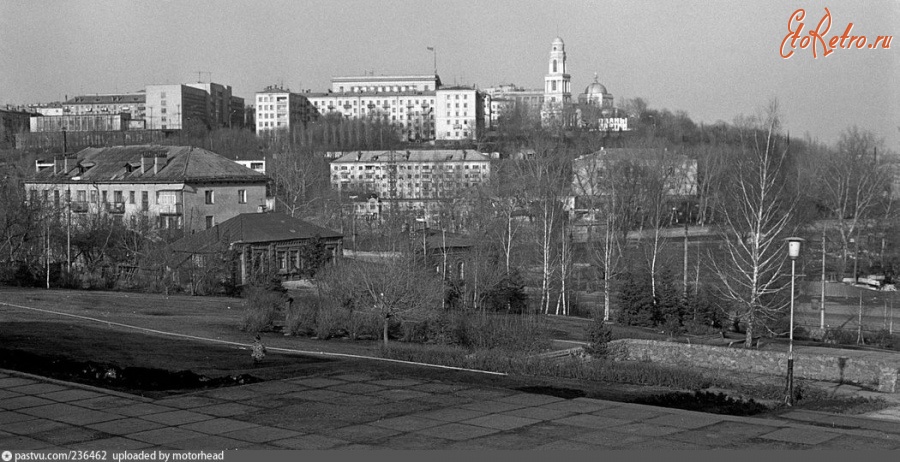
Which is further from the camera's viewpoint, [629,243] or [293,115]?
[293,115]

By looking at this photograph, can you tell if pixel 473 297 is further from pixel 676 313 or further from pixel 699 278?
pixel 699 278

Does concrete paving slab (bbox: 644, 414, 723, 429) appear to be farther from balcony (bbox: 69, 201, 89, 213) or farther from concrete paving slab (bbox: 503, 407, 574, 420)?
balcony (bbox: 69, 201, 89, 213)

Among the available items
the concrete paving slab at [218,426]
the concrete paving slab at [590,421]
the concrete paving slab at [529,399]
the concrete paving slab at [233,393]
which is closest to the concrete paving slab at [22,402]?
the concrete paving slab at [233,393]

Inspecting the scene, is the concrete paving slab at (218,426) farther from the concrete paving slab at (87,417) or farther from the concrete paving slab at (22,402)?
the concrete paving slab at (22,402)

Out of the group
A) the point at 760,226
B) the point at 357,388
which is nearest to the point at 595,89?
the point at 760,226

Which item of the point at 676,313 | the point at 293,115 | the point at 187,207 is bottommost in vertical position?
the point at 676,313

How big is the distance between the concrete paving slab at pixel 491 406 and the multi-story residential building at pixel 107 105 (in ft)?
424

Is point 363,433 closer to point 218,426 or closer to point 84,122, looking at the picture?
point 218,426

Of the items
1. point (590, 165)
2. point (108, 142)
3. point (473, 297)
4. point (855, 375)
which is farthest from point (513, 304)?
point (108, 142)

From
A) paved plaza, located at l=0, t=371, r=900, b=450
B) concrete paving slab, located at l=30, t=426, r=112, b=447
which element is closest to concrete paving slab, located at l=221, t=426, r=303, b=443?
paved plaza, located at l=0, t=371, r=900, b=450

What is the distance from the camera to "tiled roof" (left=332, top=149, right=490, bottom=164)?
85019 millimetres

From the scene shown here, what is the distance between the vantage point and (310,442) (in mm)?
9945

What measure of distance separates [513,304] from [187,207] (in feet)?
70.6

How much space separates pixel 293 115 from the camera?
134 m
